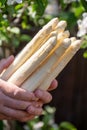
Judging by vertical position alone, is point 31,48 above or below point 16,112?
above

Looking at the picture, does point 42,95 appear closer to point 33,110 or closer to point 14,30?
point 33,110

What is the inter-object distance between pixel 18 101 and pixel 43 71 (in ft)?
0.40

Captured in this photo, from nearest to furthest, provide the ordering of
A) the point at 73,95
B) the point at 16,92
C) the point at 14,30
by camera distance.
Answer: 1. the point at 16,92
2. the point at 14,30
3. the point at 73,95

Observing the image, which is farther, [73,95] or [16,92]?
[73,95]

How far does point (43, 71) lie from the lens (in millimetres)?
1480

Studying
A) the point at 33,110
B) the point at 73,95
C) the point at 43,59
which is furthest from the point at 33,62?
the point at 73,95

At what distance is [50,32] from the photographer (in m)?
1.52

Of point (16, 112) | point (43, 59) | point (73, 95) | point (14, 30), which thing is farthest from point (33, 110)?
point (73, 95)

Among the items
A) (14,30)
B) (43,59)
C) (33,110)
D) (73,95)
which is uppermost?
(43,59)

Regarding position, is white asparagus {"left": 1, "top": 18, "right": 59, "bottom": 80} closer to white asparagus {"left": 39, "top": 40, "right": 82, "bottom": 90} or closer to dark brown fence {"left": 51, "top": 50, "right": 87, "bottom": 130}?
white asparagus {"left": 39, "top": 40, "right": 82, "bottom": 90}

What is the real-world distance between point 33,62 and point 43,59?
0.11 ft

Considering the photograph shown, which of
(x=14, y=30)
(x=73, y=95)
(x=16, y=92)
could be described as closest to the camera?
(x=16, y=92)

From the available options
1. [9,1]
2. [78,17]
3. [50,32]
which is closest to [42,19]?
[78,17]

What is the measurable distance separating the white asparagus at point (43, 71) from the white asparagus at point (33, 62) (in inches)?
0.6
